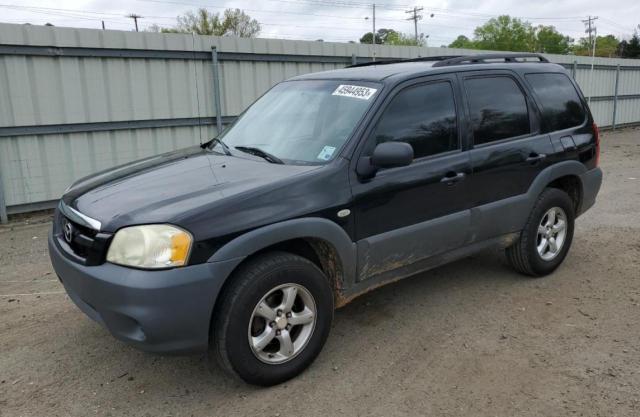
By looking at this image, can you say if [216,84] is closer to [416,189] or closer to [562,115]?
[562,115]

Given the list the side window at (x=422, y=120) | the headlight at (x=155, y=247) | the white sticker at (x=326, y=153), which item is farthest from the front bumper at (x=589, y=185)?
the headlight at (x=155, y=247)

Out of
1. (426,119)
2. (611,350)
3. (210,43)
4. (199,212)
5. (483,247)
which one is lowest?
(611,350)

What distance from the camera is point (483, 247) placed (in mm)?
4285

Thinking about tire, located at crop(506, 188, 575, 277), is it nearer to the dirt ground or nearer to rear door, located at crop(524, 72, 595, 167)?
the dirt ground

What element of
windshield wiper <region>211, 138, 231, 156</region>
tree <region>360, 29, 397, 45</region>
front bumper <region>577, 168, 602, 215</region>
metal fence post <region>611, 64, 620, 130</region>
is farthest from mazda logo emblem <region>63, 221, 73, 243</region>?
tree <region>360, 29, 397, 45</region>

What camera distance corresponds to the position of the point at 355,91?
3744mm

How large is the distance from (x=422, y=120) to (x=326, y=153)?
83cm

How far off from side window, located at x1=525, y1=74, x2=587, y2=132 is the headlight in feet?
11.0

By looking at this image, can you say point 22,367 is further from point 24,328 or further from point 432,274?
point 432,274

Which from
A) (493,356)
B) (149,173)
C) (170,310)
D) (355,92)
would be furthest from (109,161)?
(493,356)

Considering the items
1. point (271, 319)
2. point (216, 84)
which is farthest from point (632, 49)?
point (271, 319)

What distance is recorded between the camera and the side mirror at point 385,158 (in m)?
3.27

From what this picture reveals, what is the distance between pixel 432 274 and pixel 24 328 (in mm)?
3449

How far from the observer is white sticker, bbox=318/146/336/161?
340 centimetres
